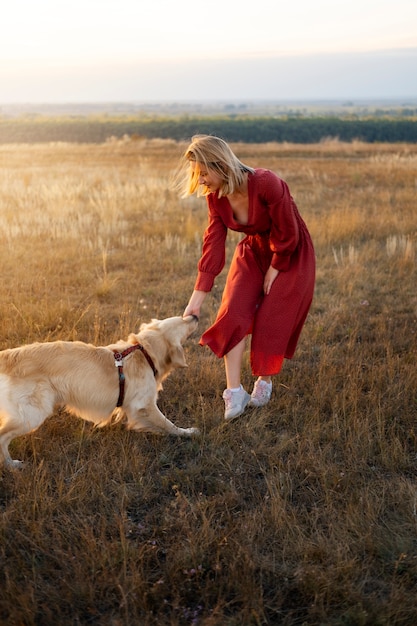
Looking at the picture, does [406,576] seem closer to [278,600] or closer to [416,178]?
[278,600]

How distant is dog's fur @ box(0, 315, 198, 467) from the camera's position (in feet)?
12.0

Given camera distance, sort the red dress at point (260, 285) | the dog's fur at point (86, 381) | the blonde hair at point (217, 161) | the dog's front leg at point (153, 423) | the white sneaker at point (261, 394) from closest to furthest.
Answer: the dog's fur at point (86, 381)
the blonde hair at point (217, 161)
the dog's front leg at point (153, 423)
the red dress at point (260, 285)
the white sneaker at point (261, 394)

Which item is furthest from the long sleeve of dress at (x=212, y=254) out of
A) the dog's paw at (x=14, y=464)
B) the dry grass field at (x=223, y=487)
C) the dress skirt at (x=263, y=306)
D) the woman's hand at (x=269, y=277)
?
the dog's paw at (x=14, y=464)

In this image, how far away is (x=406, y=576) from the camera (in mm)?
2854

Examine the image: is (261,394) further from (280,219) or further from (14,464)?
(14,464)

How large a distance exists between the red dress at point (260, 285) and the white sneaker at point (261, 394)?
0.18m

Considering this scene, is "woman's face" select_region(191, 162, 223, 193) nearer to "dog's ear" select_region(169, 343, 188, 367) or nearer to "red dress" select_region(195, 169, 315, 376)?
"red dress" select_region(195, 169, 315, 376)

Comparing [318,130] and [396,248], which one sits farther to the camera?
[318,130]

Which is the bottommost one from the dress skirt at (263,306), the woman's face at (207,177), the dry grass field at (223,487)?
the dry grass field at (223,487)

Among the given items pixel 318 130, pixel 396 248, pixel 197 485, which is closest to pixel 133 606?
pixel 197 485

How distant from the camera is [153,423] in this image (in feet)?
13.6

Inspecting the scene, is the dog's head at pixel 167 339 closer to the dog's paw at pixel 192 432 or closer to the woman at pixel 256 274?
the woman at pixel 256 274

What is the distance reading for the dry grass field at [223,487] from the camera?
2713 millimetres

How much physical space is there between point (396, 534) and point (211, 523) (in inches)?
38.4
